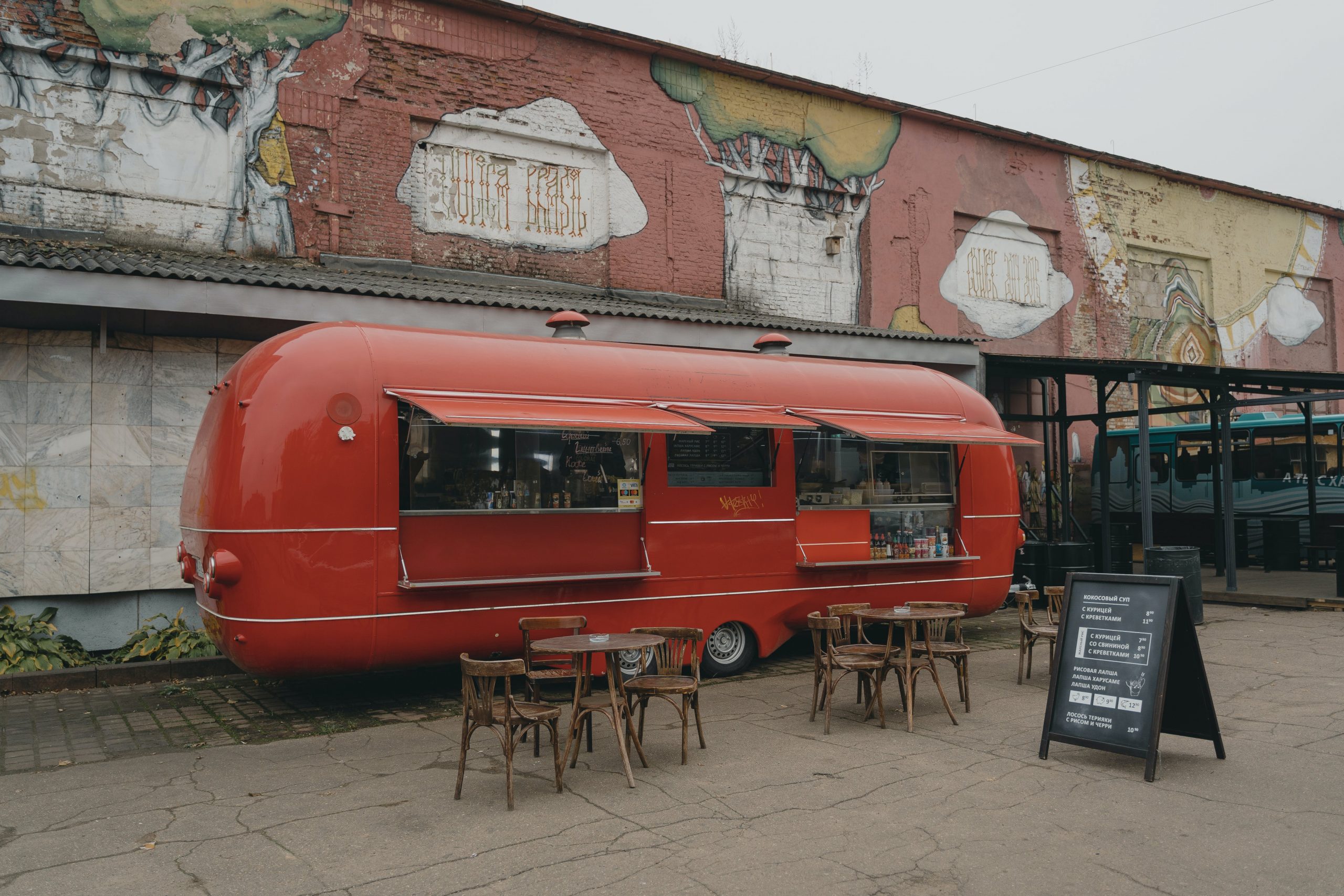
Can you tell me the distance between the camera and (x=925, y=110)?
1847cm

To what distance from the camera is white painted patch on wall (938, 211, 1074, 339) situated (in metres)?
19.2

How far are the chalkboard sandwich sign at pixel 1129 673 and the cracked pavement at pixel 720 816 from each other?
217mm

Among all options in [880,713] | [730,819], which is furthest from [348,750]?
[880,713]

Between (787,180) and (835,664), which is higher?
(787,180)

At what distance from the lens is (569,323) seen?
31.1 ft

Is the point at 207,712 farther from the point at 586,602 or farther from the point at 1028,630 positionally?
the point at 1028,630

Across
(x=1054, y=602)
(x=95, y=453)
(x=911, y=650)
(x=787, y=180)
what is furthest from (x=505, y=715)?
(x=787, y=180)

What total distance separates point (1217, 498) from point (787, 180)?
955 centimetres

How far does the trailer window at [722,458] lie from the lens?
30.1ft

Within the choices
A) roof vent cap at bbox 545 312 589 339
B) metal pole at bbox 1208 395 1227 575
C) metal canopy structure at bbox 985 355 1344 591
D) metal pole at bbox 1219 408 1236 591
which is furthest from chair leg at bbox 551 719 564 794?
metal pole at bbox 1208 395 1227 575

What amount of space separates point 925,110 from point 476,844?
1679 centimetres

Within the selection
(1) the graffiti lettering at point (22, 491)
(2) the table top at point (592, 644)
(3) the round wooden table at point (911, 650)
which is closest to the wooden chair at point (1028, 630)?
(3) the round wooden table at point (911, 650)

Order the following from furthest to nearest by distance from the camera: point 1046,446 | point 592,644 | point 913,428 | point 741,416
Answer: point 1046,446
point 913,428
point 741,416
point 592,644

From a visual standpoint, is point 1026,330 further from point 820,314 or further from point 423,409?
point 423,409
